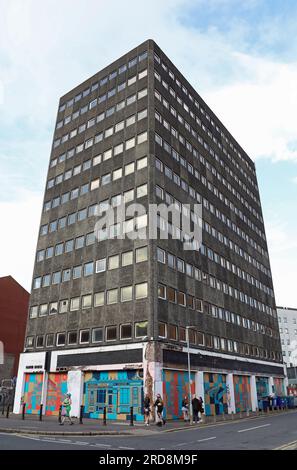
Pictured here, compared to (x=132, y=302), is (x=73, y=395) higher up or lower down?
lower down

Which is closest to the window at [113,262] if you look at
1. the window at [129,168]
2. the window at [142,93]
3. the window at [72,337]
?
the window at [72,337]

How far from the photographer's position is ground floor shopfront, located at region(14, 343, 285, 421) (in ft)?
98.2

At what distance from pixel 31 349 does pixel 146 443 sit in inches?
1031

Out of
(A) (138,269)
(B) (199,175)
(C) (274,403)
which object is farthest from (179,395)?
(B) (199,175)

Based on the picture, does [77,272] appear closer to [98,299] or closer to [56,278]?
[56,278]

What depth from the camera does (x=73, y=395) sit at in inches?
1315

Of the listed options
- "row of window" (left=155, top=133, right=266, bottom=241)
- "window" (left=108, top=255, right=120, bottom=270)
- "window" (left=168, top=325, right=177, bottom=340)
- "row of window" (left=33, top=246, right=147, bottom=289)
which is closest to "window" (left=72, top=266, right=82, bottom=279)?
"row of window" (left=33, top=246, right=147, bottom=289)

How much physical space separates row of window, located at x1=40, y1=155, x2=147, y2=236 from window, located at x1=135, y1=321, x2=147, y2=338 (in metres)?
12.2

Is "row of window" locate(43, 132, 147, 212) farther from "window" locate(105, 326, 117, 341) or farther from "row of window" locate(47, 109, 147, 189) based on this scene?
"window" locate(105, 326, 117, 341)

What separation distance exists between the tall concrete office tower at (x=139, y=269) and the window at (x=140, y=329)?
0.08 meters

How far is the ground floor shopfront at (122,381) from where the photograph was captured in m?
29.9

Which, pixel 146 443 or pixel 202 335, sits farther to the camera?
pixel 202 335
